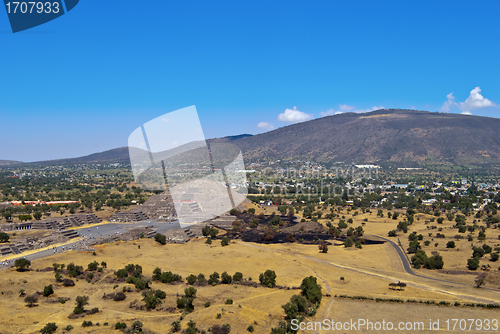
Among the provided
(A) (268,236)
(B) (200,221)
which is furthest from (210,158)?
(A) (268,236)

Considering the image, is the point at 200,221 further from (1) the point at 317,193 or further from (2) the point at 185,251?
(1) the point at 317,193

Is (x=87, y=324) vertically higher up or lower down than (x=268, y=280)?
higher up

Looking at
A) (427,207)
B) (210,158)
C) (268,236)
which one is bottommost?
(427,207)

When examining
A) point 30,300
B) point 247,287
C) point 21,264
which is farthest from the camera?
point 21,264

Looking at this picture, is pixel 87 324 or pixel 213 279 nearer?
pixel 87 324

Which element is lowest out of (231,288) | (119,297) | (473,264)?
(473,264)

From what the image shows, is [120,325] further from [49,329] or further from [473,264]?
[473,264]

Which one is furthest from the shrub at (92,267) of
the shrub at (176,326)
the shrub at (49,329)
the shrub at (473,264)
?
the shrub at (473,264)

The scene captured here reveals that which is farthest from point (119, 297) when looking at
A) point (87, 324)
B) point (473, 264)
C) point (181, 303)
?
point (473, 264)

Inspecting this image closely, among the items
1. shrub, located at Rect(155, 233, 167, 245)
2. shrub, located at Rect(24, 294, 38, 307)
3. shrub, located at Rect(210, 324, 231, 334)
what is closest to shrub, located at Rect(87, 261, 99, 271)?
shrub, located at Rect(24, 294, 38, 307)

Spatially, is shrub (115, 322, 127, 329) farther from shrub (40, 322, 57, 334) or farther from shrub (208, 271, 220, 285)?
shrub (208, 271, 220, 285)

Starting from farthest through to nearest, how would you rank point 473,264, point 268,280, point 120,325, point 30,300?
point 473,264 < point 268,280 < point 30,300 < point 120,325
